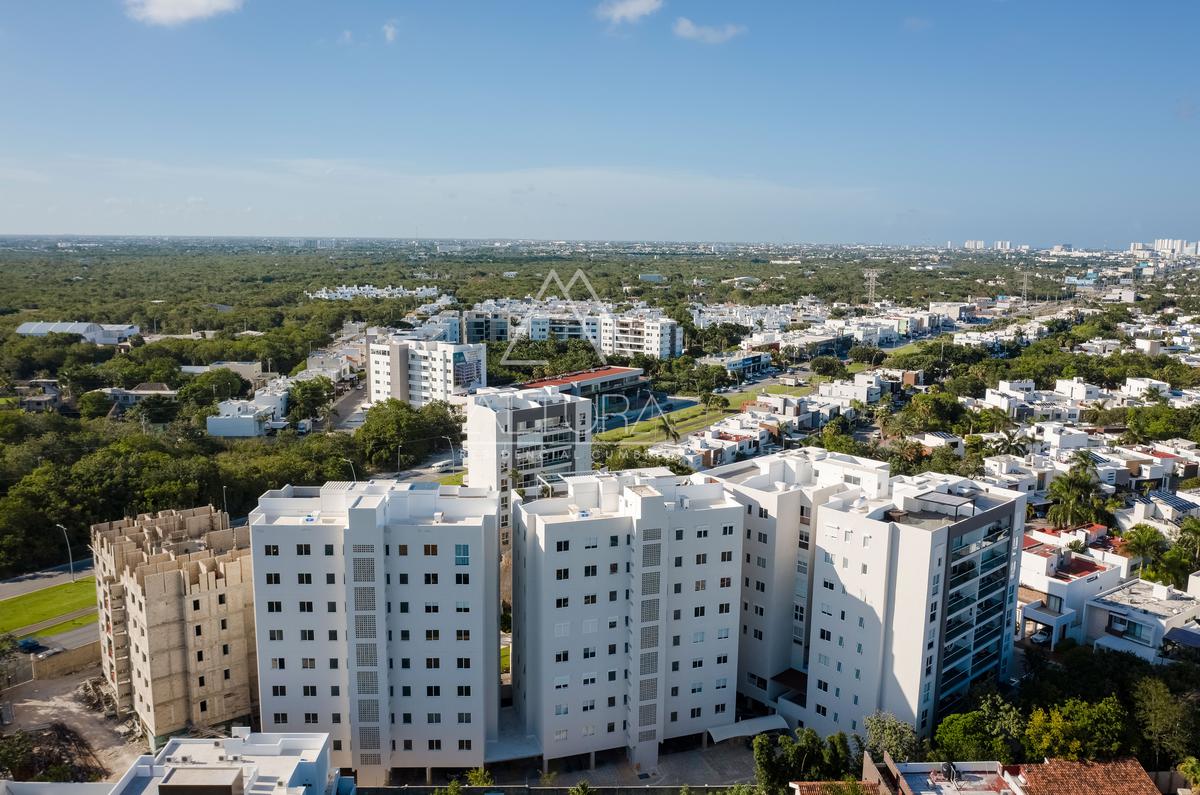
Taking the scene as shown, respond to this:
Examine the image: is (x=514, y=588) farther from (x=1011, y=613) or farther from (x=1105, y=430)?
Answer: (x=1105, y=430)

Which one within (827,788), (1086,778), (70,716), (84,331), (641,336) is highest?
(84,331)

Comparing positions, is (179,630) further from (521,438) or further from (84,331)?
(84,331)

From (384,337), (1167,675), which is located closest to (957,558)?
(1167,675)

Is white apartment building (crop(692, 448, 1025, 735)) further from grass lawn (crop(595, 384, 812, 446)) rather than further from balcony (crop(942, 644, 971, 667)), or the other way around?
grass lawn (crop(595, 384, 812, 446))

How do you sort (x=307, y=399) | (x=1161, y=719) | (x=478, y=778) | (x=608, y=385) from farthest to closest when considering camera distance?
(x=608, y=385), (x=307, y=399), (x=1161, y=719), (x=478, y=778)

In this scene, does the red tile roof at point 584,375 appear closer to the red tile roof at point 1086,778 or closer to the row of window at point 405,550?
the row of window at point 405,550

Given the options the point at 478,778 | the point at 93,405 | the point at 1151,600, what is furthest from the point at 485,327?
the point at 478,778

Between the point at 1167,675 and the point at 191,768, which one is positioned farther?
the point at 1167,675
